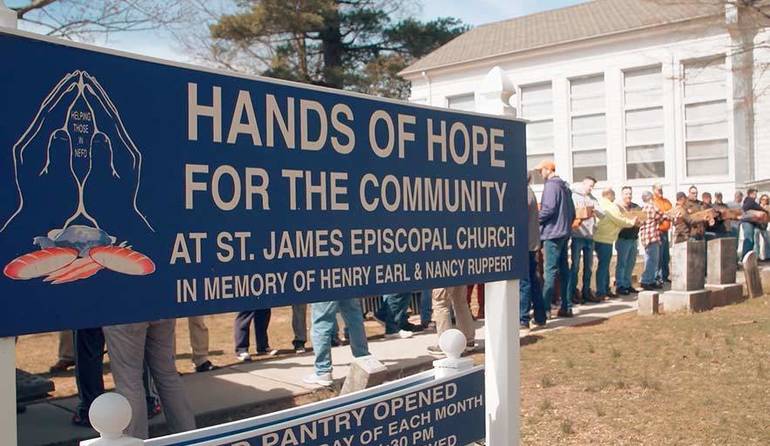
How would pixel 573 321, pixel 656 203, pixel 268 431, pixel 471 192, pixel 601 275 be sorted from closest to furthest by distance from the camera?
pixel 268 431, pixel 471 192, pixel 573 321, pixel 601 275, pixel 656 203

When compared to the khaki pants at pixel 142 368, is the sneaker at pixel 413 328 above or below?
below

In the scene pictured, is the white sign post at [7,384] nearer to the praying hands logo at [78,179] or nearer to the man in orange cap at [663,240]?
the praying hands logo at [78,179]

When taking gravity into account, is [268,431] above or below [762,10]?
below

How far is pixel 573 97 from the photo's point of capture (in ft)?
79.5

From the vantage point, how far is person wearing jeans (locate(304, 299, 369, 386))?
6.08m

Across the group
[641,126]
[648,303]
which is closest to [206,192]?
[648,303]

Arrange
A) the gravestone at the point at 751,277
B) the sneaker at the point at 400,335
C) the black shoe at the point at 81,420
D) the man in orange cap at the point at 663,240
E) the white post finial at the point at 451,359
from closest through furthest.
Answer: the white post finial at the point at 451,359 → the black shoe at the point at 81,420 → the sneaker at the point at 400,335 → the gravestone at the point at 751,277 → the man in orange cap at the point at 663,240

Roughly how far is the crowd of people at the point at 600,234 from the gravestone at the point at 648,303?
35.0 inches

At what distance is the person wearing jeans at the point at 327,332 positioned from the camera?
608 cm

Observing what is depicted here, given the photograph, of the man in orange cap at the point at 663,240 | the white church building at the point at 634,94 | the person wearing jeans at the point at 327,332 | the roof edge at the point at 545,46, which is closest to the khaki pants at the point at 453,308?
the person wearing jeans at the point at 327,332

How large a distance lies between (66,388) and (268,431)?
5077mm

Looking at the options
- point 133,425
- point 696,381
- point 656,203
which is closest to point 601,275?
point 656,203

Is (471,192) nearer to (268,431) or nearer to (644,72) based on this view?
(268,431)

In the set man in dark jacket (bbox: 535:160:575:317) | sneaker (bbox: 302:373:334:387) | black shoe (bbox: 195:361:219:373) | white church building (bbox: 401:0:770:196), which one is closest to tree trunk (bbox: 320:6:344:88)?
white church building (bbox: 401:0:770:196)
